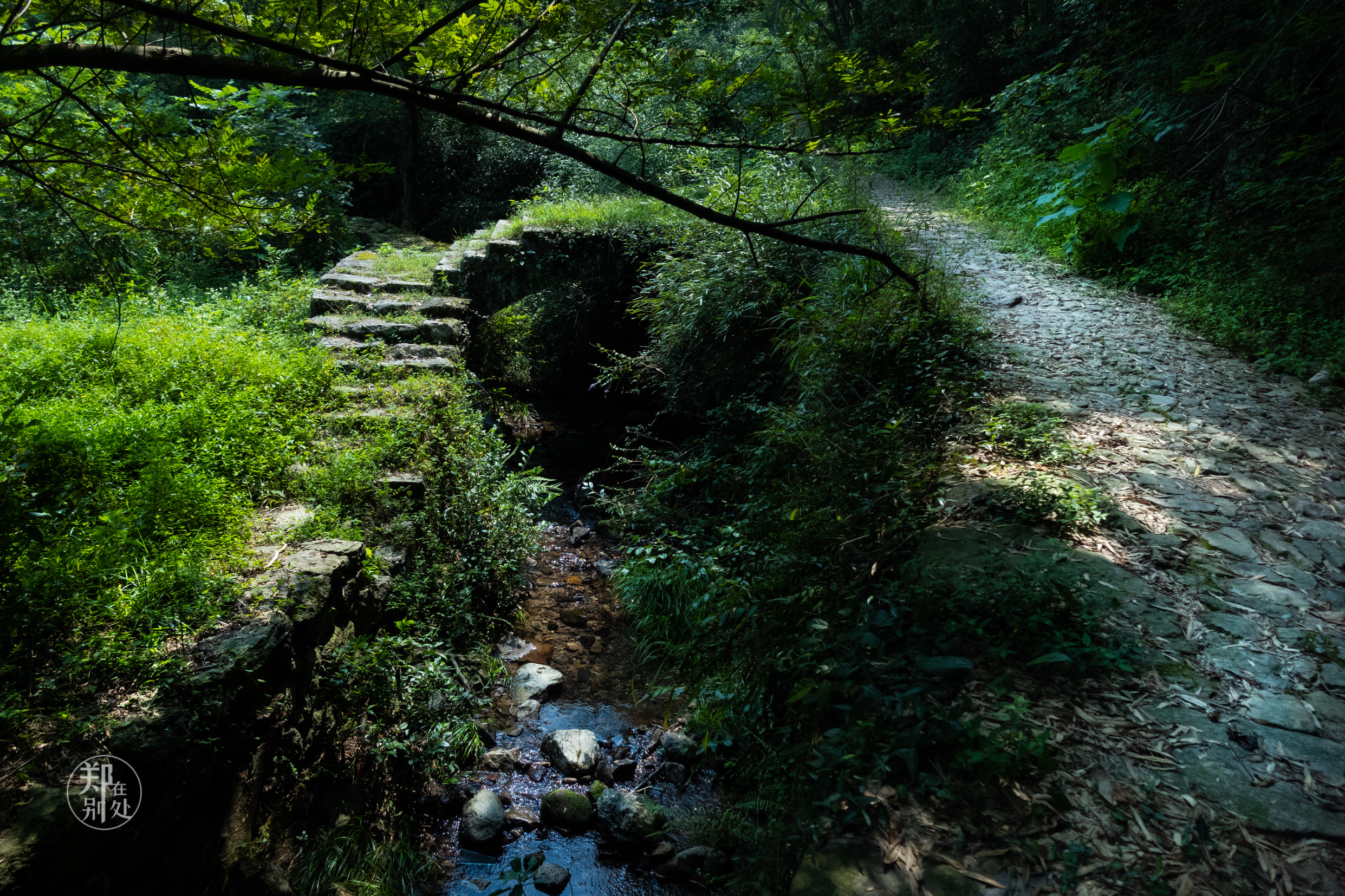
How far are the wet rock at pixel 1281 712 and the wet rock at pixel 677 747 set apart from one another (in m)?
2.57

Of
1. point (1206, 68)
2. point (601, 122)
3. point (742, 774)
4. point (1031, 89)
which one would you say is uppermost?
point (1031, 89)

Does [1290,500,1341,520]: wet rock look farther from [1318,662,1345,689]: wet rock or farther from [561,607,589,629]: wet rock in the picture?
[561,607,589,629]: wet rock

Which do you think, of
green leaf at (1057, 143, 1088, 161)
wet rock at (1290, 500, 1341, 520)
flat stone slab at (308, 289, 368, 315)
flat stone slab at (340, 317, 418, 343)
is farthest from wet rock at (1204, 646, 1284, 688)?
flat stone slab at (308, 289, 368, 315)

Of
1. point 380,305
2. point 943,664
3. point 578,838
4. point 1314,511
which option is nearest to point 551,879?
point 578,838

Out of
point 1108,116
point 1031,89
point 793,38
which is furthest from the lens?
point 1031,89

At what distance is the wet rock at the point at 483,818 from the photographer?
3.22 metres

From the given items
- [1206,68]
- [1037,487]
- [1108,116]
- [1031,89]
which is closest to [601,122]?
[1037,487]

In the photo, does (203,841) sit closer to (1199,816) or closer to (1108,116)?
(1199,816)

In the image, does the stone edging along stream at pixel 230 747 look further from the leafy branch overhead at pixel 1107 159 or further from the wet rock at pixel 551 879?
the leafy branch overhead at pixel 1107 159

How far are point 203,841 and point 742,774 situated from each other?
2229 mm

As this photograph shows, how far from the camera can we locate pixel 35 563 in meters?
2.36

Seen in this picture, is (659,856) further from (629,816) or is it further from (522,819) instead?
(522,819)

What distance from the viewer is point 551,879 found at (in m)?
3.03

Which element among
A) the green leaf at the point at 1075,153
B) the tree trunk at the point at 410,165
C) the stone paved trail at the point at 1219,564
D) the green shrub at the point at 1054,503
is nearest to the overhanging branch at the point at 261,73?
the green shrub at the point at 1054,503
